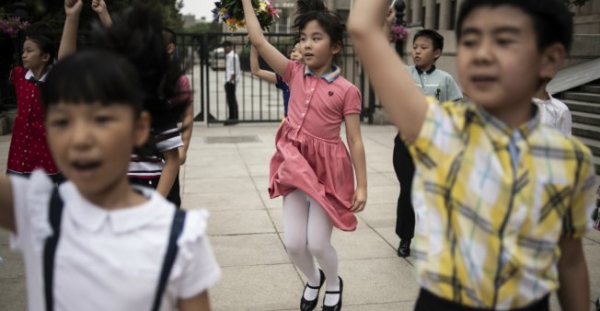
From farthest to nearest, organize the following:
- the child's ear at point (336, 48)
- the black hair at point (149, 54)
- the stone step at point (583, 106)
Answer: the stone step at point (583, 106) < the child's ear at point (336, 48) < the black hair at point (149, 54)

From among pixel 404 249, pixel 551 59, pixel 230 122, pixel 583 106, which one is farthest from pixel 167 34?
pixel 230 122

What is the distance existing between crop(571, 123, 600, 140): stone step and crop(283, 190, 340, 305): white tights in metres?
6.86

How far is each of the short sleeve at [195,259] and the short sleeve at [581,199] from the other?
1.00 meters

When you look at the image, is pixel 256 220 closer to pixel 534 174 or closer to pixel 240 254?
pixel 240 254

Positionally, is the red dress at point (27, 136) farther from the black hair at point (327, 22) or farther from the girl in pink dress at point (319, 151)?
the black hair at point (327, 22)

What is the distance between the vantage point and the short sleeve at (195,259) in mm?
1589

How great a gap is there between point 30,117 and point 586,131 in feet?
26.1

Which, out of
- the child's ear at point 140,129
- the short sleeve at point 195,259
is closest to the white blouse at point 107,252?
the short sleeve at point 195,259

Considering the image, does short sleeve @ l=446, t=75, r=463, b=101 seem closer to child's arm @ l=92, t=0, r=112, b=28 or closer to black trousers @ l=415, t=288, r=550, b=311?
child's arm @ l=92, t=0, r=112, b=28

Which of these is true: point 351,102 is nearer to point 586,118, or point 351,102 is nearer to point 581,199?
point 581,199

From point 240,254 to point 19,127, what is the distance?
6.25ft

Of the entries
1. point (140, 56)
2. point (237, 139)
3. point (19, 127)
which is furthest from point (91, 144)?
point (237, 139)

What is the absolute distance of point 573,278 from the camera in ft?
6.15

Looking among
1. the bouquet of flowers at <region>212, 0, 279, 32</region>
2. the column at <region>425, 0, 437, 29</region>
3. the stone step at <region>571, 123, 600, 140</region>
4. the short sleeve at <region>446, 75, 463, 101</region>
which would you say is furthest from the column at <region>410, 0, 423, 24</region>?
the bouquet of flowers at <region>212, 0, 279, 32</region>
